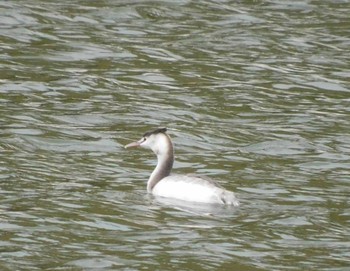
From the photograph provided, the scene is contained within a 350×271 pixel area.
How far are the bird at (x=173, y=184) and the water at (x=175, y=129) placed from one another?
14cm

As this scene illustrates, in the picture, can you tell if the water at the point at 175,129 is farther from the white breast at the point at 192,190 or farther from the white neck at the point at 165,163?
the white neck at the point at 165,163

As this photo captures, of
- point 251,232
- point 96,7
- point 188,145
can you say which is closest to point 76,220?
point 251,232

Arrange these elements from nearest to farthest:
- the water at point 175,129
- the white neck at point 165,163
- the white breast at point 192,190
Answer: the water at point 175,129 → the white breast at point 192,190 → the white neck at point 165,163

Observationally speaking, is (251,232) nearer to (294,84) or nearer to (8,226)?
(8,226)

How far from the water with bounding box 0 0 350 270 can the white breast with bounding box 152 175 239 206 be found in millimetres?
131

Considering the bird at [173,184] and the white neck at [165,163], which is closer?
the bird at [173,184]

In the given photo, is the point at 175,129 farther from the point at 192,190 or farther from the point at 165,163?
the point at 192,190

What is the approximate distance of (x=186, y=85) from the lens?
2245 cm

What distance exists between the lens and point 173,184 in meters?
16.0

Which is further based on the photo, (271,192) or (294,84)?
(294,84)

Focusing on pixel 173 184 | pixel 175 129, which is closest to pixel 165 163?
pixel 173 184

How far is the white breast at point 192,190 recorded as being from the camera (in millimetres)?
15359

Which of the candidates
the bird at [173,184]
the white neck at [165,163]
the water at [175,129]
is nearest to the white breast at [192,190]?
the bird at [173,184]

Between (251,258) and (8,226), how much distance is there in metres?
2.46
